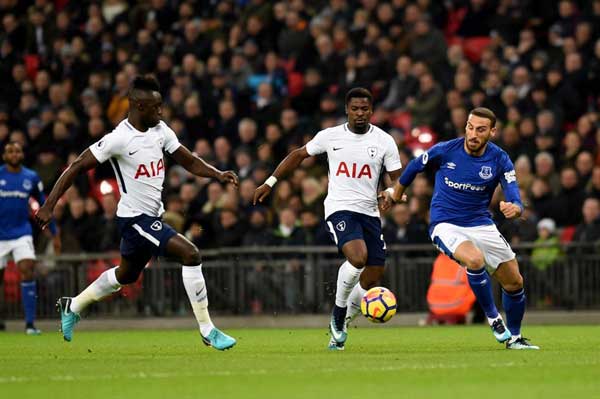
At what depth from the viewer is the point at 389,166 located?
1430cm

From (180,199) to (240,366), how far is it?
476 inches

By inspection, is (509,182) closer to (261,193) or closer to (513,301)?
(513,301)

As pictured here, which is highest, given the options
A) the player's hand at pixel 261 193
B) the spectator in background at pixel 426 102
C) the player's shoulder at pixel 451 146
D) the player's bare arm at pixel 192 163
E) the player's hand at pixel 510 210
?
the spectator in background at pixel 426 102

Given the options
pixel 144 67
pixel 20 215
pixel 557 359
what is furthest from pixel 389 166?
pixel 144 67

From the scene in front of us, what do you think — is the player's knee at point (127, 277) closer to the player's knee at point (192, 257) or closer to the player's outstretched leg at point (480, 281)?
the player's knee at point (192, 257)

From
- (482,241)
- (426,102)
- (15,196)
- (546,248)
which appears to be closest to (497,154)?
(482,241)

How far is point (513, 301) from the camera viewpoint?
13703mm

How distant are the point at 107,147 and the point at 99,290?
5.68 feet

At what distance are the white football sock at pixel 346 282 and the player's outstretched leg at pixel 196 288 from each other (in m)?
1.18

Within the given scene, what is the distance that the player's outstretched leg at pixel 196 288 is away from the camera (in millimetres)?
13398

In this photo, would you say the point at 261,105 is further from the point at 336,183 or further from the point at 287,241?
the point at 336,183

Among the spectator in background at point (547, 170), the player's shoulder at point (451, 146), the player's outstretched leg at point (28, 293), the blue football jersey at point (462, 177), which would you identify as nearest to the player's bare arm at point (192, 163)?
the blue football jersey at point (462, 177)

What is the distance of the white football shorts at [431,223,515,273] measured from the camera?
1382cm

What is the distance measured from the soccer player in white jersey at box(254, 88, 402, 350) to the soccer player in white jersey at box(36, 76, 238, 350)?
96cm
